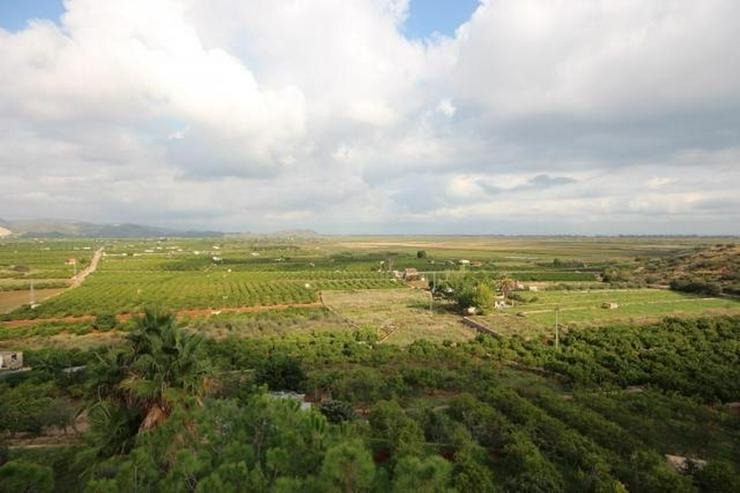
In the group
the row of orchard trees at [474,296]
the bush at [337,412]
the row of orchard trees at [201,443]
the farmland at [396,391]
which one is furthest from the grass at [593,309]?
the row of orchard trees at [201,443]

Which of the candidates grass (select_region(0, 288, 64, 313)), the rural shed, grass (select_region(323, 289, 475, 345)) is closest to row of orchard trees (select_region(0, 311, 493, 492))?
the rural shed

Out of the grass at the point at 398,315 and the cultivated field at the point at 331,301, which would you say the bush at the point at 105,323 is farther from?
the grass at the point at 398,315

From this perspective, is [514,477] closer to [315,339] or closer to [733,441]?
[733,441]

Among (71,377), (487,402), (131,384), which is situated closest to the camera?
(131,384)

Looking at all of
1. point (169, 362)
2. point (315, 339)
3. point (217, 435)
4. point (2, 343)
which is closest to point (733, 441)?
point (217, 435)

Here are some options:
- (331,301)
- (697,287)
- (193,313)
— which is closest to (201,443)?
(193,313)

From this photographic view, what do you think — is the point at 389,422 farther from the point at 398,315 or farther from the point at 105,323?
the point at 105,323
